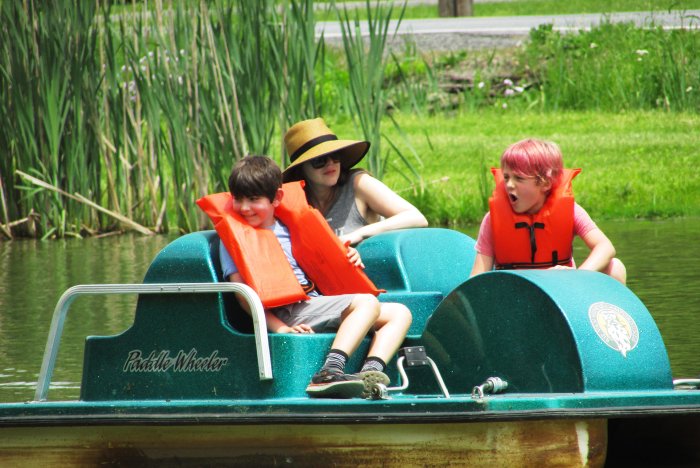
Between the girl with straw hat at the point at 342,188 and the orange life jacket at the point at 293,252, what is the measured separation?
34 cm

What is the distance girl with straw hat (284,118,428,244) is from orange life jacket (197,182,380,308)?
341 mm

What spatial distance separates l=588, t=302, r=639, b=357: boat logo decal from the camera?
464 centimetres

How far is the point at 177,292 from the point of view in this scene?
16.9ft

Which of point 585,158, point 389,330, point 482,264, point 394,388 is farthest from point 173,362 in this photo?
point 585,158

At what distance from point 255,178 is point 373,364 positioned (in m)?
0.77

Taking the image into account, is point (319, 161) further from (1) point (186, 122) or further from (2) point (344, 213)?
(1) point (186, 122)

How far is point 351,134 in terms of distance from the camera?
14477 mm

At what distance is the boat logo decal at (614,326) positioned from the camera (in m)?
4.64

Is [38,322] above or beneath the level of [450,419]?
beneath

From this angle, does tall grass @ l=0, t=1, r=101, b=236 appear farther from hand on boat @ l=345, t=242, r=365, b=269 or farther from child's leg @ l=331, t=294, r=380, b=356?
child's leg @ l=331, t=294, r=380, b=356

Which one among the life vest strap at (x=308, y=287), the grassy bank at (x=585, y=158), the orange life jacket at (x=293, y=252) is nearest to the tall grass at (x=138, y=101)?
the grassy bank at (x=585, y=158)

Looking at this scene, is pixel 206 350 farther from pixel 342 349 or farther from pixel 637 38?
pixel 637 38

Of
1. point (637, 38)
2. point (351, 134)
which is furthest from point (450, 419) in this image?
point (637, 38)

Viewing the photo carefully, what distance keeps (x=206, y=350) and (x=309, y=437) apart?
0.62 m
